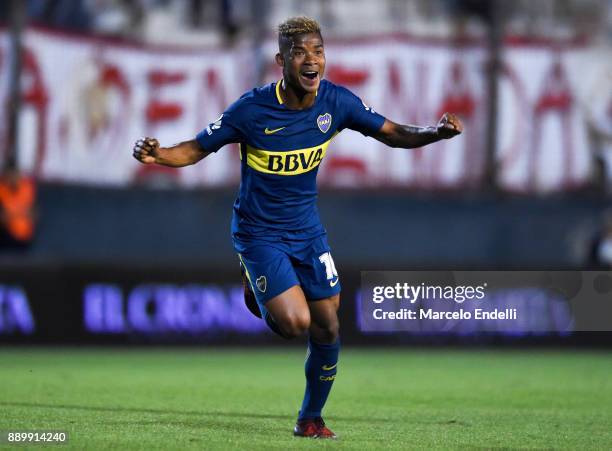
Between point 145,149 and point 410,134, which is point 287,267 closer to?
point 145,149

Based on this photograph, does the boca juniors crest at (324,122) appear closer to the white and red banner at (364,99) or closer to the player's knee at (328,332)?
the player's knee at (328,332)

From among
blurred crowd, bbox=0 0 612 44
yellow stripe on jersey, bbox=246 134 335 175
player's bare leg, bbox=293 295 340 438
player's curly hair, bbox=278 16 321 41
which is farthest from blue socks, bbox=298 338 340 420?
blurred crowd, bbox=0 0 612 44

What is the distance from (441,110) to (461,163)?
2.66ft

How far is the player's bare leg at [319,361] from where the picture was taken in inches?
295

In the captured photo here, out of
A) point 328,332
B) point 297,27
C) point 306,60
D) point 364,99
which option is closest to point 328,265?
point 328,332

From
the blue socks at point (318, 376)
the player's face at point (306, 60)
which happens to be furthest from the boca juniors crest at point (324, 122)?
the blue socks at point (318, 376)

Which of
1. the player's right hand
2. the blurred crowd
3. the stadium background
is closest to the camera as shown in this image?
the player's right hand

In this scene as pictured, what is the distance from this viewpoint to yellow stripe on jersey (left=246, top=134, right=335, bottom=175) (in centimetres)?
757

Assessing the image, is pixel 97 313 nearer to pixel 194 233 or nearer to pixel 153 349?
pixel 153 349

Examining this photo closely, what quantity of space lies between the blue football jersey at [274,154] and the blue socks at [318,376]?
710mm

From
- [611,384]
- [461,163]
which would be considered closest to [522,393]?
[611,384]

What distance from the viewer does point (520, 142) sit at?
17875mm

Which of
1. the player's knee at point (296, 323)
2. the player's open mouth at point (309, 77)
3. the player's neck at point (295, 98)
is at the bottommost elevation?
the player's knee at point (296, 323)

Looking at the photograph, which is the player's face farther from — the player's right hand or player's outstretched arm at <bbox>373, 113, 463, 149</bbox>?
the player's right hand
